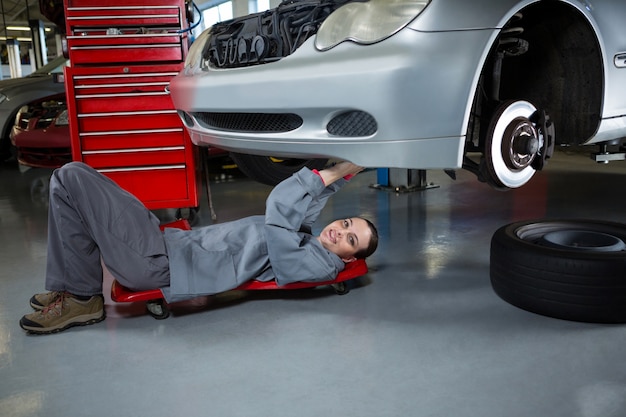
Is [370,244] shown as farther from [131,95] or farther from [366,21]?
[131,95]

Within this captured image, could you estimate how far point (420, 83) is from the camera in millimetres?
1528

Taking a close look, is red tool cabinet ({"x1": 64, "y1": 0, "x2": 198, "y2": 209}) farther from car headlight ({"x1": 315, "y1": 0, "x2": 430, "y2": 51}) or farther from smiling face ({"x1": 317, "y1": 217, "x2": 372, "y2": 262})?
car headlight ({"x1": 315, "y1": 0, "x2": 430, "y2": 51})

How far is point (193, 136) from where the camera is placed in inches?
96.7

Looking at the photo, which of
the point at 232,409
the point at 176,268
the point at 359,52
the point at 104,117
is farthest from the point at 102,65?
the point at 232,409

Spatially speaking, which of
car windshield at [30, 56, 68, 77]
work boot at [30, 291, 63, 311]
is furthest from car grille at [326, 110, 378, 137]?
car windshield at [30, 56, 68, 77]

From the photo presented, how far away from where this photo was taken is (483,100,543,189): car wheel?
1697 millimetres

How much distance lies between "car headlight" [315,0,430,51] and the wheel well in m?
0.34

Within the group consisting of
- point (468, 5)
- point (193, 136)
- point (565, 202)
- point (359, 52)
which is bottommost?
point (565, 202)

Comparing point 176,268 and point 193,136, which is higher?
point 193,136

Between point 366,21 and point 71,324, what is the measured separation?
1.33m

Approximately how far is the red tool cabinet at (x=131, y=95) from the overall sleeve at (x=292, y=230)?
4.47ft

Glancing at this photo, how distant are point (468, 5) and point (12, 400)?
1530 millimetres

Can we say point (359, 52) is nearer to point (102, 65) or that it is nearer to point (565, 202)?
point (102, 65)

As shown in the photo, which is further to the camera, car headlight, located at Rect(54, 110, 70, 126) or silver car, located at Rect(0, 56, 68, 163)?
silver car, located at Rect(0, 56, 68, 163)
